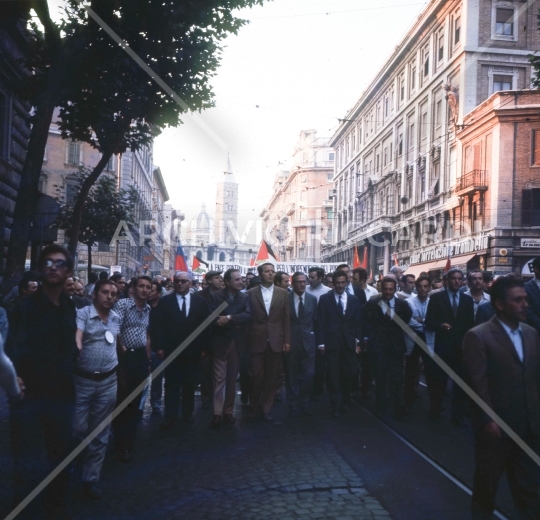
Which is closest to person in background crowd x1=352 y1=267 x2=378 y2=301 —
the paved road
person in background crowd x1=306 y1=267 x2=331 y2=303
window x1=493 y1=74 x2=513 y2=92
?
person in background crowd x1=306 y1=267 x2=331 y2=303

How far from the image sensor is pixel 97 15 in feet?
43.0

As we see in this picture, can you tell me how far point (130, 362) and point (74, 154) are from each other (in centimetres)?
4022

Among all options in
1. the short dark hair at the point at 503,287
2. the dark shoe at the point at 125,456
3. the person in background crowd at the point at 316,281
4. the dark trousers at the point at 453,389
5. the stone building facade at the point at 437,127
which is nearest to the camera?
the short dark hair at the point at 503,287

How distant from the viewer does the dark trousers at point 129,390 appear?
704 centimetres

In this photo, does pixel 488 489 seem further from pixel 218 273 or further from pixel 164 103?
pixel 164 103

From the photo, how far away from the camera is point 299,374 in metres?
10.0

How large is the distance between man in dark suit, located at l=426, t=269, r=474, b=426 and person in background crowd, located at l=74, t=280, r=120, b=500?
4.75 metres

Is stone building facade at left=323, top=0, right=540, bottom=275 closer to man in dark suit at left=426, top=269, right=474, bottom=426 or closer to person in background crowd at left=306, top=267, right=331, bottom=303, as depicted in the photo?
person in background crowd at left=306, top=267, right=331, bottom=303

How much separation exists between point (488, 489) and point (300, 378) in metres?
5.39

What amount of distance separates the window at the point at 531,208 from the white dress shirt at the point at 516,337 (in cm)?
2936

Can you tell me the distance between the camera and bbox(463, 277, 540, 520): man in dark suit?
176 inches

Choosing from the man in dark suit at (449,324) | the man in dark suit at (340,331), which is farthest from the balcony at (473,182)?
the man in dark suit at (449,324)

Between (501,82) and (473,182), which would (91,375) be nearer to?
(473,182)

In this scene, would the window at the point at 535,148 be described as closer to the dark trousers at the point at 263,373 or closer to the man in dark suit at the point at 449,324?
the man in dark suit at the point at 449,324
